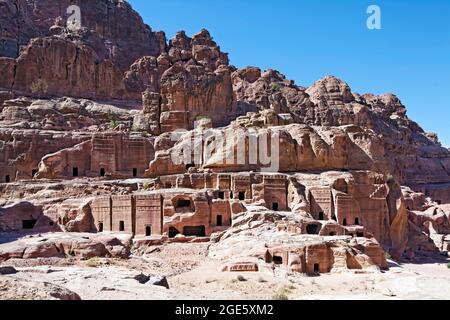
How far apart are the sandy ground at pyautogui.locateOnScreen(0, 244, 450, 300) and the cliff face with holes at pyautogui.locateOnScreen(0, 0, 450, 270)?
4907 mm

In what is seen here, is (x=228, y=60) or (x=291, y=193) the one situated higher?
(x=228, y=60)

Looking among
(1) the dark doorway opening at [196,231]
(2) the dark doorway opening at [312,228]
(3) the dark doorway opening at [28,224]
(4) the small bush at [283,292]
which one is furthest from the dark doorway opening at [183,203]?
(4) the small bush at [283,292]

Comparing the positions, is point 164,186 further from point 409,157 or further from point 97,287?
point 409,157

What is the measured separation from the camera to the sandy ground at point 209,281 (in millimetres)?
19094

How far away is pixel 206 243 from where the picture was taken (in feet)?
134

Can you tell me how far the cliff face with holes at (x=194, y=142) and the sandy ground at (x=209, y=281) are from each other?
16.1 ft

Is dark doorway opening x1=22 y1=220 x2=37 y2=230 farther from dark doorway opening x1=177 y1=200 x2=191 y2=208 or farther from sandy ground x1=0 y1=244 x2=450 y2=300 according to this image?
sandy ground x1=0 y1=244 x2=450 y2=300

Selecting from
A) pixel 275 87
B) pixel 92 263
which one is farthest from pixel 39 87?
pixel 92 263

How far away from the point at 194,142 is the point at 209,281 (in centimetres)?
2838

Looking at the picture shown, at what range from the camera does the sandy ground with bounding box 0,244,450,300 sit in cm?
1909

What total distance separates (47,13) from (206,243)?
97.8 metres

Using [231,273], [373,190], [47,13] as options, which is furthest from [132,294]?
[47,13]

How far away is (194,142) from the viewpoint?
55750 mm
